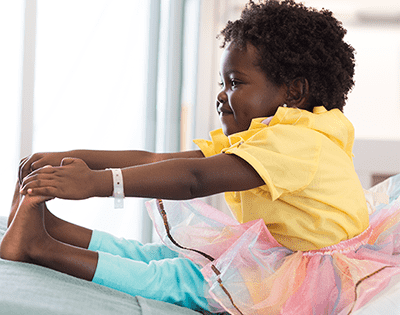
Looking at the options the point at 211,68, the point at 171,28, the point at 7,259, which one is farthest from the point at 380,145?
the point at 7,259

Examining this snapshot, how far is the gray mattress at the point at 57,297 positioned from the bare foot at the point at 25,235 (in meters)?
0.02

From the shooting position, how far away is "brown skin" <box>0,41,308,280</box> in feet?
2.32

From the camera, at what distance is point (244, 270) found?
2.81 ft

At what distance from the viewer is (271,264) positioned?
90 cm

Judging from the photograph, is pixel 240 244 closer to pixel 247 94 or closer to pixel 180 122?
pixel 247 94

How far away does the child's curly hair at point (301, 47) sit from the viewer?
103cm

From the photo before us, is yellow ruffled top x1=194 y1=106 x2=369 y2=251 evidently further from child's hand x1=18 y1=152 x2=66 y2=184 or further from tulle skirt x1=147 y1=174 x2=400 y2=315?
child's hand x1=18 y1=152 x2=66 y2=184

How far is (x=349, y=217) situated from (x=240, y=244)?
27cm

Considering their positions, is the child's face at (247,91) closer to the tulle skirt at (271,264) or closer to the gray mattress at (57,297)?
the tulle skirt at (271,264)

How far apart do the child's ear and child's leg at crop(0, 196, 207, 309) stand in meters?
0.45

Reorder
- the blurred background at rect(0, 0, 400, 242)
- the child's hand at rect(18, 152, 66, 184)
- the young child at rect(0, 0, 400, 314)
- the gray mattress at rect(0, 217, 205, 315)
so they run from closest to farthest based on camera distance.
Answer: the gray mattress at rect(0, 217, 205, 315) < the young child at rect(0, 0, 400, 314) < the child's hand at rect(18, 152, 66, 184) < the blurred background at rect(0, 0, 400, 242)

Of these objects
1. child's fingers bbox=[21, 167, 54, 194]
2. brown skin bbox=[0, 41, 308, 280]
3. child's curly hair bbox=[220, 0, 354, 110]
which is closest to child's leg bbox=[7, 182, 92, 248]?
brown skin bbox=[0, 41, 308, 280]

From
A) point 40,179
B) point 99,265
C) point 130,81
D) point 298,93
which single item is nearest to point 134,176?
point 40,179

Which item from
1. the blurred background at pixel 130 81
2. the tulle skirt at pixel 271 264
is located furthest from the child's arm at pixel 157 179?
the blurred background at pixel 130 81
